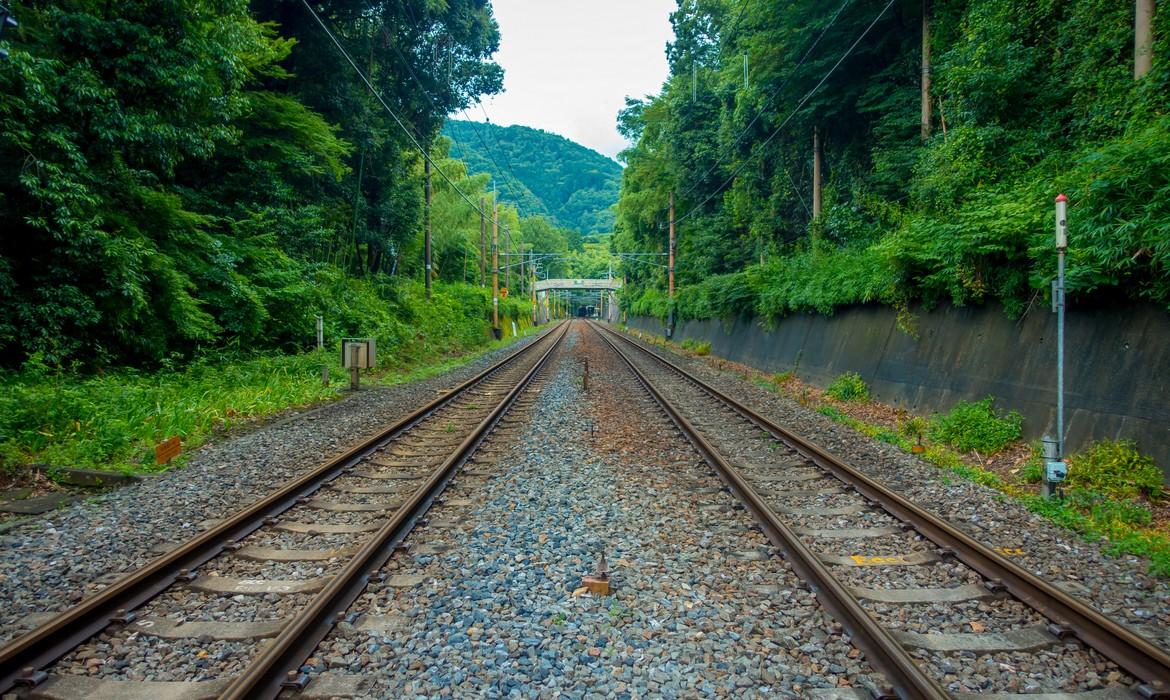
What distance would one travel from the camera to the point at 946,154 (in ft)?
36.1

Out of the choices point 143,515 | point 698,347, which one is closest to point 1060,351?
point 143,515

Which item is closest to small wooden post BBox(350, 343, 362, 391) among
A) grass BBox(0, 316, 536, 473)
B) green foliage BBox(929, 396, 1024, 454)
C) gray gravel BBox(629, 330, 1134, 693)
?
grass BBox(0, 316, 536, 473)

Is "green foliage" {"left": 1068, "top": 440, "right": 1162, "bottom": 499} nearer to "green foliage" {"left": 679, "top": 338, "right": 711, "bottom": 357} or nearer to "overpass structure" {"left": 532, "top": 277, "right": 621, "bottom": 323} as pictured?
"green foliage" {"left": 679, "top": 338, "right": 711, "bottom": 357}

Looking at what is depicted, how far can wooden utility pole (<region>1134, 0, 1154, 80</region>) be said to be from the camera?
7754 mm

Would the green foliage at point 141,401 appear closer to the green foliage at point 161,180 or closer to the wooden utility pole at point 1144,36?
the green foliage at point 161,180

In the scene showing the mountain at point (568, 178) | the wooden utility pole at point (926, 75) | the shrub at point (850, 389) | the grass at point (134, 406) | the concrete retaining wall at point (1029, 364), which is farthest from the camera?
the mountain at point (568, 178)

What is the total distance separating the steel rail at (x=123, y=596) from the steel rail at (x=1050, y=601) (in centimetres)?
514

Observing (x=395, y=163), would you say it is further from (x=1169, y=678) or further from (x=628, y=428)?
(x=1169, y=678)

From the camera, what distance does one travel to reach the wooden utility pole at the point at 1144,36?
775cm

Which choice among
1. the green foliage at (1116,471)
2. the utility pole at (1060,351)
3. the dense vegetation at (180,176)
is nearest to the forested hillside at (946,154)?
the utility pole at (1060,351)

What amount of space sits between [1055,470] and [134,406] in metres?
10.9

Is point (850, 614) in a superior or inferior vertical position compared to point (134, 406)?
inferior

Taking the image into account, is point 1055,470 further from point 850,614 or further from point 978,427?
point 850,614

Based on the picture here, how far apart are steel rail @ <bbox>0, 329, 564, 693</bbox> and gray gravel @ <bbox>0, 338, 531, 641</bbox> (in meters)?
0.40
